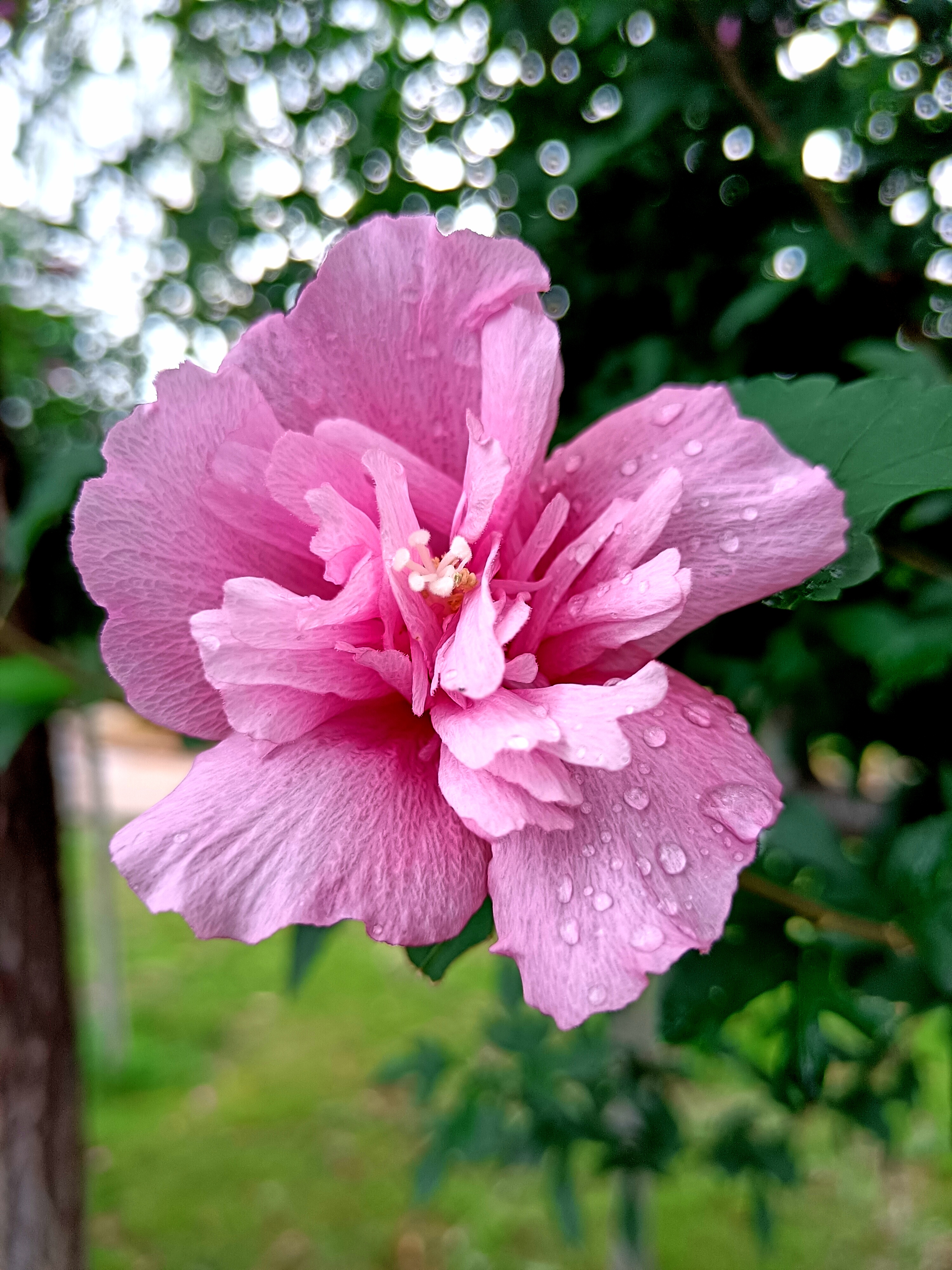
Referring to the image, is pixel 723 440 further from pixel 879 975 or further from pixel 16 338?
pixel 16 338

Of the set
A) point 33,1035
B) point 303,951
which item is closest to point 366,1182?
point 33,1035

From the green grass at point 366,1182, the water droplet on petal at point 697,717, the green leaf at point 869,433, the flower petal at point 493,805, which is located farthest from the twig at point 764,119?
the green grass at point 366,1182

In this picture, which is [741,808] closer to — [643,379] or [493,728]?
[493,728]

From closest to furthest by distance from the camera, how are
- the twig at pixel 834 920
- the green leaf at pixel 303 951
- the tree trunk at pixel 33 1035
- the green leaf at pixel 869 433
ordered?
1. the green leaf at pixel 869 433
2. the twig at pixel 834 920
3. the green leaf at pixel 303 951
4. the tree trunk at pixel 33 1035

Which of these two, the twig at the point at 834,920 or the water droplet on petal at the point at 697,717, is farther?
the twig at the point at 834,920

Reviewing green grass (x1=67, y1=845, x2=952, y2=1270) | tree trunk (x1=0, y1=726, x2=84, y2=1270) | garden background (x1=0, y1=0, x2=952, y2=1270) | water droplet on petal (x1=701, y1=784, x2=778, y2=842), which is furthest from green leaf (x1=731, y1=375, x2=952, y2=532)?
green grass (x1=67, y1=845, x2=952, y2=1270)

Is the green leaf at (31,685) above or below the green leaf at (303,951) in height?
above

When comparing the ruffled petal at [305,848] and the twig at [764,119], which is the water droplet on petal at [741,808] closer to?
the ruffled petal at [305,848]
